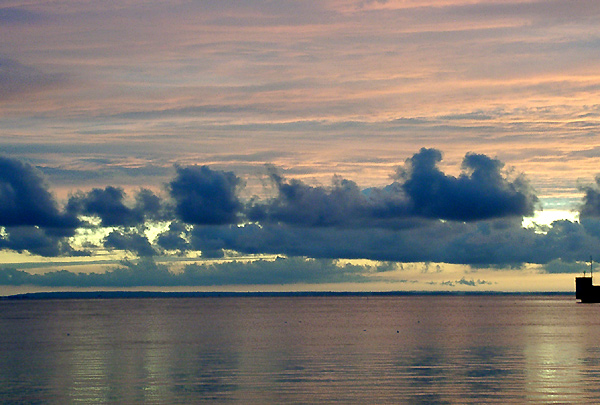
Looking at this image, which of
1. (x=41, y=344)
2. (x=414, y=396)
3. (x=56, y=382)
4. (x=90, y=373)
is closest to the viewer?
(x=414, y=396)

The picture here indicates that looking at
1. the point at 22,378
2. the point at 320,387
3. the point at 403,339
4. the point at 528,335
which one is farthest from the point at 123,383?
the point at 528,335

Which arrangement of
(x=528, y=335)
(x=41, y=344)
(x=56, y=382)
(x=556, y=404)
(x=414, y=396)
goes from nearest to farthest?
(x=556, y=404), (x=414, y=396), (x=56, y=382), (x=41, y=344), (x=528, y=335)

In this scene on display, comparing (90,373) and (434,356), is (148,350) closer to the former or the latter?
(90,373)

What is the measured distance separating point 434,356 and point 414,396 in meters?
32.7

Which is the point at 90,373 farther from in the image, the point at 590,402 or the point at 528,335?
the point at 528,335

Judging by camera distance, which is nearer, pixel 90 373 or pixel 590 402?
pixel 590 402

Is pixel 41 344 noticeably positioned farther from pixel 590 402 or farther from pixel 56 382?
pixel 590 402

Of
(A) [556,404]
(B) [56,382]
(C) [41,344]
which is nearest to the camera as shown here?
(A) [556,404]

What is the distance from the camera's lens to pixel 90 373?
72500 mm

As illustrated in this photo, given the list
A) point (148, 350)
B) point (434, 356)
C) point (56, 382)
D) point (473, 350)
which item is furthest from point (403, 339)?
point (56, 382)

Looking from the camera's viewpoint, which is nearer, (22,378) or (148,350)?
(22,378)

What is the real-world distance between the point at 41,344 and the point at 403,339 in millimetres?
54926

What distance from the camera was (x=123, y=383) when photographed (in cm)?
6419

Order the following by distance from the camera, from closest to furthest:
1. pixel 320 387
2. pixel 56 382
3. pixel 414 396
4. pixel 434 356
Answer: pixel 414 396, pixel 320 387, pixel 56 382, pixel 434 356
